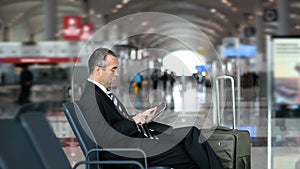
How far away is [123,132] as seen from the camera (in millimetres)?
3449

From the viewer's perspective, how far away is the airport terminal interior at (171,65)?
430 centimetres

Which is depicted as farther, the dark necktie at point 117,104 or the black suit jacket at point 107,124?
the dark necktie at point 117,104

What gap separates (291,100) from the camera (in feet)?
37.9

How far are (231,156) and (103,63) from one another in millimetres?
1054

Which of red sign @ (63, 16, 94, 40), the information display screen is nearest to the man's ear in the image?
the information display screen

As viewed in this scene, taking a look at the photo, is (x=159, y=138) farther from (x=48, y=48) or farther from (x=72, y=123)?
(x=48, y=48)

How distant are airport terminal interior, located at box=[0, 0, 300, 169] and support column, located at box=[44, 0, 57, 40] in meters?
0.04

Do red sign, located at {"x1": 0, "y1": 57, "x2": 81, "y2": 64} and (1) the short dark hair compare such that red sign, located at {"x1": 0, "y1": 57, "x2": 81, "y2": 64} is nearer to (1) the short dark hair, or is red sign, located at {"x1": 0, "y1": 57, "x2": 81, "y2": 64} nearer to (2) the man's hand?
(1) the short dark hair

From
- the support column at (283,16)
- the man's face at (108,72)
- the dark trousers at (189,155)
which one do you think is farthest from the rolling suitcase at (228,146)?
the support column at (283,16)

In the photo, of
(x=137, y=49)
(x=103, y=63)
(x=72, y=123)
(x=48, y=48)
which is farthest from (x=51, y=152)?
(x=48, y=48)

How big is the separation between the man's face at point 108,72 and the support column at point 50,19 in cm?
2073

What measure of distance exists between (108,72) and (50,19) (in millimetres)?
20780

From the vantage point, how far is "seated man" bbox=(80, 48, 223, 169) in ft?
11.3

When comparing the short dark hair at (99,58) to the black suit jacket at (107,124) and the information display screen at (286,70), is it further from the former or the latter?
the information display screen at (286,70)
